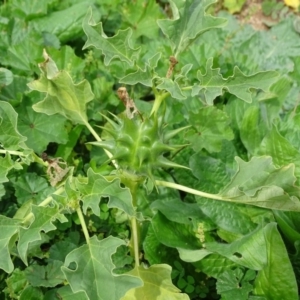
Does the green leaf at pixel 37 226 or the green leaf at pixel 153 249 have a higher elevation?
the green leaf at pixel 37 226

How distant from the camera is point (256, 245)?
1.45 metres

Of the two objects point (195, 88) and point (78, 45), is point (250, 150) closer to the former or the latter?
point (195, 88)

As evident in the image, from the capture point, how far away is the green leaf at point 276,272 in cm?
137

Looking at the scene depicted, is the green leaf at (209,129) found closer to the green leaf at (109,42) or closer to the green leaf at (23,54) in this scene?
the green leaf at (109,42)

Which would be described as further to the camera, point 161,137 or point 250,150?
point 250,150

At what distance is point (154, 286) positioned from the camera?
4.61 ft

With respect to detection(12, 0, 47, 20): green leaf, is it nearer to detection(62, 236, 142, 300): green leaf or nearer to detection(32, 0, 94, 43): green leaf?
detection(32, 0, 94, 43): green leaf

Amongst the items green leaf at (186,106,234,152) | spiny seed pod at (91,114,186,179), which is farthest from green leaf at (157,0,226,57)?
green leaf at (186,106,234,152)

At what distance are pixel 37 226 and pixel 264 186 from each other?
0.50 m

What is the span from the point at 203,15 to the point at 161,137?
0.33 m

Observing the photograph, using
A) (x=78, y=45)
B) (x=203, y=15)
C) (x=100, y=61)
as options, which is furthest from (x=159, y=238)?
(x=78, y=45)

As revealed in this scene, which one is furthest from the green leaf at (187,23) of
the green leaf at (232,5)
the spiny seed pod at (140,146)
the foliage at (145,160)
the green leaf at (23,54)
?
the green leaf at (232,5)

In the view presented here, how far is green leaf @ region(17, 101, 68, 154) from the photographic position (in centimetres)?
170

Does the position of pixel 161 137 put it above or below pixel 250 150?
above
